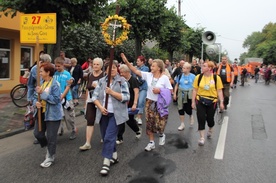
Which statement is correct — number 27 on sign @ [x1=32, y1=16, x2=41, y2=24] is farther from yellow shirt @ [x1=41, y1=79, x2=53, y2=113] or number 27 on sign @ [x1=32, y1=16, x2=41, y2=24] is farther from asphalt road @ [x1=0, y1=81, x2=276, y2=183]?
yellow shirt @ [x1=41, y1=79, x2=53, y2=113]

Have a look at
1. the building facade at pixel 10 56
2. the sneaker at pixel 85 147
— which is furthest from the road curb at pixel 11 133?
the building facade at pixel 10 56

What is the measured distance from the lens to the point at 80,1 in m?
8.20

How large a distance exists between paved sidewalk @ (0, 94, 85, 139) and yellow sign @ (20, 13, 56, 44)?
2087 millimetres

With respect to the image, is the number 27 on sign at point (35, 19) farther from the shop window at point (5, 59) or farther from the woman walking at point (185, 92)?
the shop window at point (5, 59)

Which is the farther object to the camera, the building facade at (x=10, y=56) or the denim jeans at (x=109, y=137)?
the building facade at (x=10, y=56)

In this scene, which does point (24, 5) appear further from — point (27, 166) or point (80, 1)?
point (27, 166)

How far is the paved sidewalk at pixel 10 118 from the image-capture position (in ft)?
23.2

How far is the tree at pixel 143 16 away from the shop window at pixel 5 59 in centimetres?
561

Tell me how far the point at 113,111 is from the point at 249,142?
137 inches

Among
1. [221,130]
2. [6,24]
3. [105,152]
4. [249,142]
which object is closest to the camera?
[105,152]

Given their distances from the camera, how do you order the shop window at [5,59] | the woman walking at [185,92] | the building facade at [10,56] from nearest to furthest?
the woman walking at [185,92], the building facade at [10,56], the shop window at [5,59]

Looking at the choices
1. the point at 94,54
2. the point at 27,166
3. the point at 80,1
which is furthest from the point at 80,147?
the point at 94,54

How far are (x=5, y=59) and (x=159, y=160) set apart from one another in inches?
452

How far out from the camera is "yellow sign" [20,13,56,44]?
717cm
